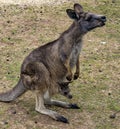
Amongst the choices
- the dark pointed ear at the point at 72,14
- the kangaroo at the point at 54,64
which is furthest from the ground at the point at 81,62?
the dark pointed ear at the point at 72,14

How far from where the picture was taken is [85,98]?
5984mm

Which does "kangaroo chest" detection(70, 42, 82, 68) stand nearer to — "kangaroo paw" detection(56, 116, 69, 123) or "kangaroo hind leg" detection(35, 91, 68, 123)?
"kangaroo hind leg" detection(35, 91, 68, 123)

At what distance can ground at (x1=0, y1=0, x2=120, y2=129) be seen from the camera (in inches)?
213

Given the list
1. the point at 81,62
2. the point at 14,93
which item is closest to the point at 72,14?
the point at 14,93

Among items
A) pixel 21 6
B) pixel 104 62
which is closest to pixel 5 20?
pixel 21 6

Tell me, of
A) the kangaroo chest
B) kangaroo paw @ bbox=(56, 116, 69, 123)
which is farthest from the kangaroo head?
kangaroo paw @ bbox=(56, 116, 69, 123)

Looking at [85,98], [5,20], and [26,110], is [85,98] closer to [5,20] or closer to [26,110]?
[26,110]

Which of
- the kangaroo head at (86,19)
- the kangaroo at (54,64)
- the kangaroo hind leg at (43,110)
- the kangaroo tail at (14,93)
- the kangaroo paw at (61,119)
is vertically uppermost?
the kangaroo head at (86,19)

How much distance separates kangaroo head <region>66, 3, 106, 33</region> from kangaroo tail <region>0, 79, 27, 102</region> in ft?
3.78

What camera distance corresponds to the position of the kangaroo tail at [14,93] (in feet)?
18.1

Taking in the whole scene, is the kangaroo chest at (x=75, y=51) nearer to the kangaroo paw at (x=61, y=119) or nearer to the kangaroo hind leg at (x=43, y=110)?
the kangaroo hind leg at (x=43, y=110)

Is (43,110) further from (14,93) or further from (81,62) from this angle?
(81,62)

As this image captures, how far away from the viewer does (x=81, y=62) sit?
7.12m

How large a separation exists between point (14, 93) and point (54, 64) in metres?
0.70
